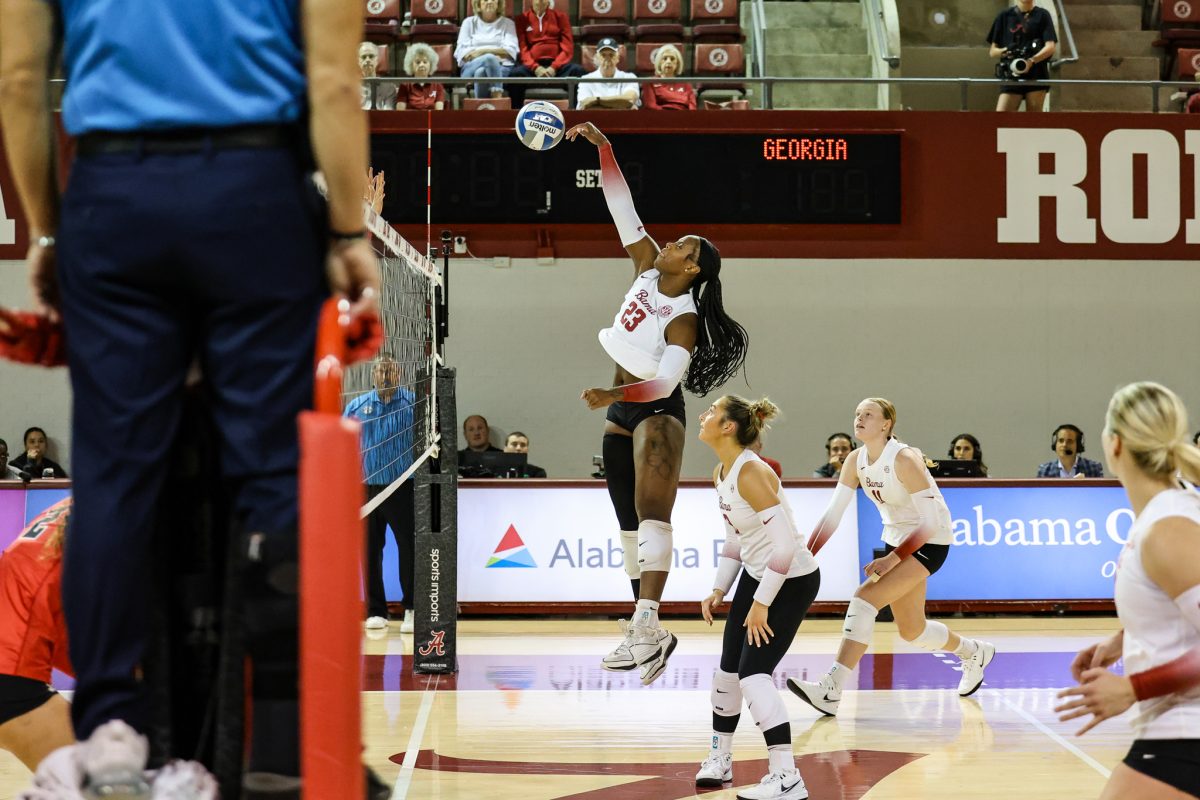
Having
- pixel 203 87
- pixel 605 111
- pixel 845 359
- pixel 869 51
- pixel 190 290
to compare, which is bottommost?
pixel 845 359

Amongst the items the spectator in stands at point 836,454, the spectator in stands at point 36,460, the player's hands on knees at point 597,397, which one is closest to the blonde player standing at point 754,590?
the player's hands on knees at point 597,397

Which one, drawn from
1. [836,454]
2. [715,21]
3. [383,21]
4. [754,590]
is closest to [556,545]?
[836,454]

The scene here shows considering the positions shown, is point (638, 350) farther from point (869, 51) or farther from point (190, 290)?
point (869, 51)

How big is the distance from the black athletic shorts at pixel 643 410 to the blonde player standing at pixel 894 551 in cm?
180

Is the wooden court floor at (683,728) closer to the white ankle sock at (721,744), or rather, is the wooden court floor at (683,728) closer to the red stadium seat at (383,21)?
the white ankle sock at (721,744)

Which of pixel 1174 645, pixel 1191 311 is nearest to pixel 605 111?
pixel 1191 311

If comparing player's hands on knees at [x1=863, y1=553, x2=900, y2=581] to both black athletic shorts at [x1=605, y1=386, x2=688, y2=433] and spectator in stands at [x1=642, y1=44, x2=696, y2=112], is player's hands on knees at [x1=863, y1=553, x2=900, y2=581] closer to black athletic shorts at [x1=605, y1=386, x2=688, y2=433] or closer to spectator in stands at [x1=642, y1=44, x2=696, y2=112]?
black athletic shorts at [x1=605, y1=386, x2=688, y2=433]

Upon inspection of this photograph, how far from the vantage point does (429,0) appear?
14.7m

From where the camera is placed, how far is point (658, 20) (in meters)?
15.1

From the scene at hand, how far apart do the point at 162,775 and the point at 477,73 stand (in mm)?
12170

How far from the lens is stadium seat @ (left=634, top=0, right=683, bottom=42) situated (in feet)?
49.0

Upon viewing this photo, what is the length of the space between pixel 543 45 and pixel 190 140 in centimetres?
1223

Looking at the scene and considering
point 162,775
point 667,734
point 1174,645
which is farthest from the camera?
point 667,734

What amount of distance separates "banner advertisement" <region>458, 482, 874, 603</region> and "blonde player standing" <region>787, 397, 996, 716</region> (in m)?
3.29
